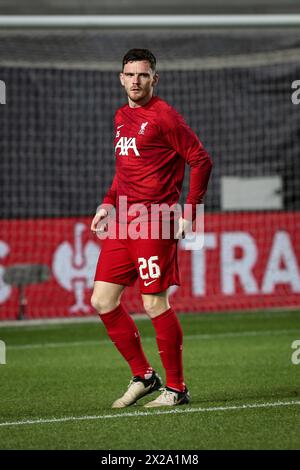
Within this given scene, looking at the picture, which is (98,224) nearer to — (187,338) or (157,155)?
(157,155)

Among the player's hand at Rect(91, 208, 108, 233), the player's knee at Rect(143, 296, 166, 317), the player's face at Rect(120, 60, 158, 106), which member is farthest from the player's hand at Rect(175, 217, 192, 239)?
the player's face at Rect(120, 60, 158, 106)

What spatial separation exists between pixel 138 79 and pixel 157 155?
0.47 meters

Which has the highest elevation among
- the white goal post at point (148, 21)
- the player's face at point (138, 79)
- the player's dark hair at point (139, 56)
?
the white goal post at point (148, 21)

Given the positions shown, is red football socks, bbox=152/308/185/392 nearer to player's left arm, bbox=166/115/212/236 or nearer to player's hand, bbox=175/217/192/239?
player's hand, bbox=175/217/192/239

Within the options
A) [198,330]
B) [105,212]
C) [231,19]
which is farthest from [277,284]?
[105,212]

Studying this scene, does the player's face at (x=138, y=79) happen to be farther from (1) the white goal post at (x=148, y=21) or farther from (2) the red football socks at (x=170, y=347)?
(1) the white goal post at (x=148, y=21)

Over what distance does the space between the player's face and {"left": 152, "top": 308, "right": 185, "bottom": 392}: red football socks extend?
1.31 m

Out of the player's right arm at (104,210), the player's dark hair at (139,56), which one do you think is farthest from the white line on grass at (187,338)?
the player's dark hair at (139,56)

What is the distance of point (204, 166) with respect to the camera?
639 cm

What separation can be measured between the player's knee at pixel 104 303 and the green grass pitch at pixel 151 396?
1.95 ft

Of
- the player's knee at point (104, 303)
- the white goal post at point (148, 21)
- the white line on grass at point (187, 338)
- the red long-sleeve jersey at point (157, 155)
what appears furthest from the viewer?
the white line on grass at point (187, 338)

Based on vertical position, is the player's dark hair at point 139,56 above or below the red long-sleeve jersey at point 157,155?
above

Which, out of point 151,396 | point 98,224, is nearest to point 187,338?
point 151,396

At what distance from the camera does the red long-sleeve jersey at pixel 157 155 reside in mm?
6395
